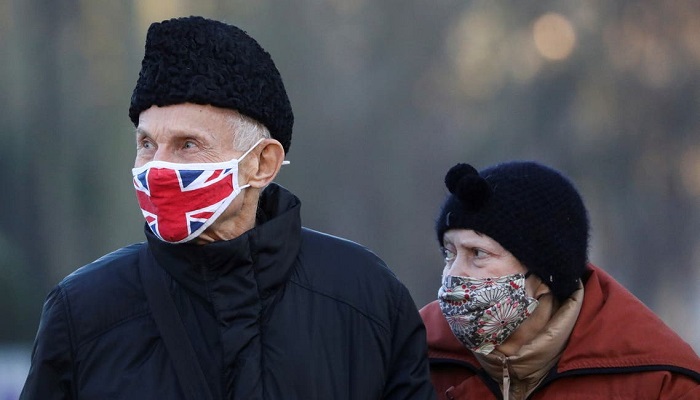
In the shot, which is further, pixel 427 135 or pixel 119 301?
pixel 427 135

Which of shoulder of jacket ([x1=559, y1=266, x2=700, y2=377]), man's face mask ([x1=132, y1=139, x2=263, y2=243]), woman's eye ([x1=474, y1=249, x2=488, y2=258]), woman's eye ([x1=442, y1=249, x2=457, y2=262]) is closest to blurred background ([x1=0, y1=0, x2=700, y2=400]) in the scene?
woman's eye ([x1=442, y1=249, x2=457, y2=262])

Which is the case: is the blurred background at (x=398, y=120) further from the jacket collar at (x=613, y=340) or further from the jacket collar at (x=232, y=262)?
the jacket collar at (x=232, y=262)

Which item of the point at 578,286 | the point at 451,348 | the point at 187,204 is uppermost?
the point at 187,204

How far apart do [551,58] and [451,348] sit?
3049 mm

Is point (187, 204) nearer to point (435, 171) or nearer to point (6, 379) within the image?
point (6, 379)

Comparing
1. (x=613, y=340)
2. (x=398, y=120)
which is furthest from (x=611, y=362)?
(x=398, y=120)

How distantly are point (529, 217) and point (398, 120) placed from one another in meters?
2.66

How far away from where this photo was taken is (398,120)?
6.18 meters

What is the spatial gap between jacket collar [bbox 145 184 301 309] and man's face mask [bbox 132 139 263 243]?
0.16 ft

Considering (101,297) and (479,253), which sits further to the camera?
(479,253)

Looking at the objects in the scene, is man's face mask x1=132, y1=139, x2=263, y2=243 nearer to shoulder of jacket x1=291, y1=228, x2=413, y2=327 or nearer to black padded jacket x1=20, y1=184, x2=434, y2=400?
black padded jacket x1=20, y1=184, x2=434, y2=400

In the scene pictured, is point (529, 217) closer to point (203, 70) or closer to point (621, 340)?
point (621, 340)

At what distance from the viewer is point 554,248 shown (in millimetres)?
3611

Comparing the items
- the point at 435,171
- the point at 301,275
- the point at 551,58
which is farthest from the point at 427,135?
the point at 301,275
